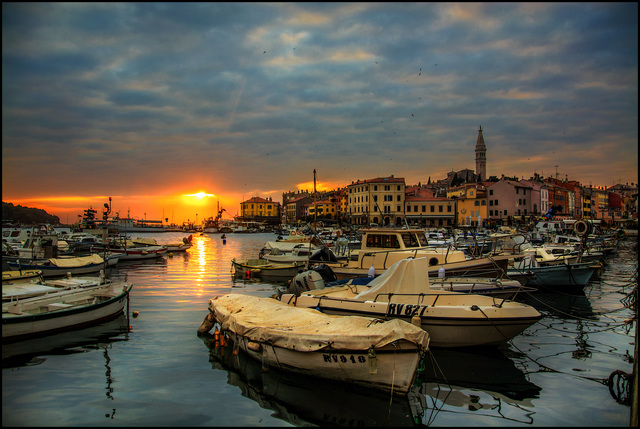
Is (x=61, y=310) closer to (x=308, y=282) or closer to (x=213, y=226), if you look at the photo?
(x=308, y=282)

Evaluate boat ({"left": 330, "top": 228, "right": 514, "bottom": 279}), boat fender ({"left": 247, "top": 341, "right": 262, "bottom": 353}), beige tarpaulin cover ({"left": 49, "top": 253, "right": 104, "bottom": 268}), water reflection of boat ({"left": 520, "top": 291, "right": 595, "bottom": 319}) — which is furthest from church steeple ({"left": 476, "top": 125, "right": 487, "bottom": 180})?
boat fender ({"left": 247, "top": 341, "right": 262, "bottom": 353})

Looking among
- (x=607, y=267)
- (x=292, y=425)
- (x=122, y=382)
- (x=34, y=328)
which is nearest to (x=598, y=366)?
(x=292, y=425)

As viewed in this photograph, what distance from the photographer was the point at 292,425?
Result: 8281mm

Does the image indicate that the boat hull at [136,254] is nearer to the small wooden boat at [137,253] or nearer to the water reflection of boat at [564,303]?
the small wooden boat at [137,253]

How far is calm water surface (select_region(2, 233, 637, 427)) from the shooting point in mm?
8461

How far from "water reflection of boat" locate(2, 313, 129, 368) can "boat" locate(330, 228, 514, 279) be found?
981 cm

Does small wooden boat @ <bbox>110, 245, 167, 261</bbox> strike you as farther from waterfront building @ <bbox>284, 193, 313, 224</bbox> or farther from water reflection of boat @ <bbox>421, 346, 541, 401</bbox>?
waterfront building @ <bbox>284, 193, 313, 224</bbox>

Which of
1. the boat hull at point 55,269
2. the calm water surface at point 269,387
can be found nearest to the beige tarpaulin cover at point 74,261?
the boat hull at point 55,269

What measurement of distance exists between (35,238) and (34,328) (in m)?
29.4

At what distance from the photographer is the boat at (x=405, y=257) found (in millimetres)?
18516

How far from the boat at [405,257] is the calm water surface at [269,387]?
3893 mm

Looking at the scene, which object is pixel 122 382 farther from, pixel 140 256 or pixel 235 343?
pixel 140 256

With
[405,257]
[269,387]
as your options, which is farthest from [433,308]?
[405,257]

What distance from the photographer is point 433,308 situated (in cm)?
1148
